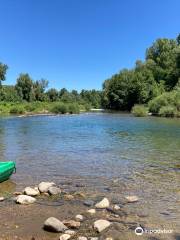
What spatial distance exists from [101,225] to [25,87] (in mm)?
116732

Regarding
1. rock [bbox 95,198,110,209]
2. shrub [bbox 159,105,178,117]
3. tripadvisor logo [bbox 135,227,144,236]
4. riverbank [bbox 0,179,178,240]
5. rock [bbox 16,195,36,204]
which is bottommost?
tripadvisor logo [bbox 135,227,144,236]

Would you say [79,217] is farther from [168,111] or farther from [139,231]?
[168,111]

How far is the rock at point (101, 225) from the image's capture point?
7973 mm

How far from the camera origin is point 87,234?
25.4ft

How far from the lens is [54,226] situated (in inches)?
312

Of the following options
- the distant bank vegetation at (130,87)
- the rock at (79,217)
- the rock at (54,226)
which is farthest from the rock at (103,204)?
the distant bank vegetation at (130,87)

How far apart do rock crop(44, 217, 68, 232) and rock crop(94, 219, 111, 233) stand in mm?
714

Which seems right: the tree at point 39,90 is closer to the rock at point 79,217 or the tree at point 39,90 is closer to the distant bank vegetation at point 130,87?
the distant bank vegetation at point 130,87

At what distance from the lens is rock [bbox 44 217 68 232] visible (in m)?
7.88

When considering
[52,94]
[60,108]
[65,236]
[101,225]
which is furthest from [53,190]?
[52,94]

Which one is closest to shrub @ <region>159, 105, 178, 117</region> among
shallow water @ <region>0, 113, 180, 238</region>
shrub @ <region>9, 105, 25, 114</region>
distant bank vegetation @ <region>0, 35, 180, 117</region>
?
distant bank vegetation @ <region>0, 35, 180, 117</region>

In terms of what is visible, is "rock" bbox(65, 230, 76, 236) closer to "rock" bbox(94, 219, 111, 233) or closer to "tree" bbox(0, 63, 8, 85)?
"rock" bbox(94, 219, 111, 233)

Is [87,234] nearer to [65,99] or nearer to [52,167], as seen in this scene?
[52,167]

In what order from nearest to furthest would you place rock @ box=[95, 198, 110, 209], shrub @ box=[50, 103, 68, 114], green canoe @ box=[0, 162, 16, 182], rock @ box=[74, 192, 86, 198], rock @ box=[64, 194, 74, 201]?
rock @ box=[95, 198, 110, 209] < rock @ box=[64, 194, 74, 201] < rock @ box=[74, 192, 86, 198] < green canoe @ box=[0, 162, 16, 182] < shrub @ box=[50, 103, 68, 114]
